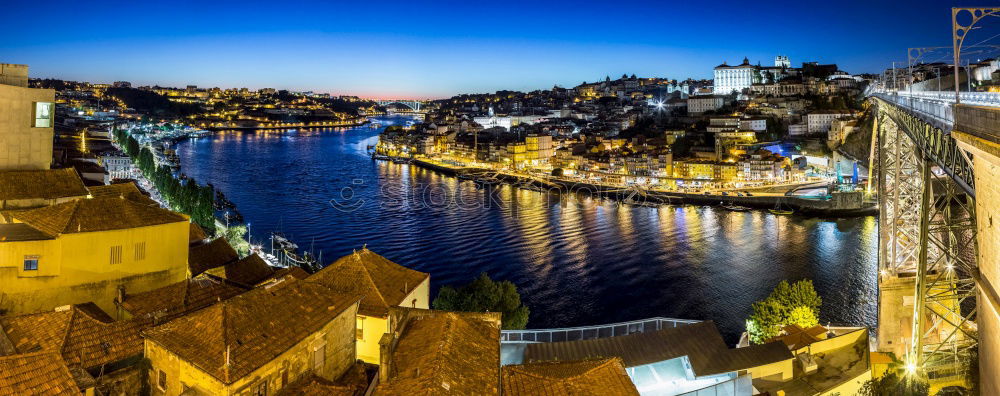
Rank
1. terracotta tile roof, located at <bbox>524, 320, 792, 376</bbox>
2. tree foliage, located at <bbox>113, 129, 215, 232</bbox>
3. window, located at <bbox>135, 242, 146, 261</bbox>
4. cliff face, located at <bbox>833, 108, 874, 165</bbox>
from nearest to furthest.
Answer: terracotta tile roof, located at <bbox>524, 320, 792, 376</bbox>
window, located at <bbox>135, 242, 146, 261</bbox>
tree foliage, located at <bbox>113, 129, 215, 232</bbox>
cliff face, located at <bbox>833, 108, 874, 165</bbox>

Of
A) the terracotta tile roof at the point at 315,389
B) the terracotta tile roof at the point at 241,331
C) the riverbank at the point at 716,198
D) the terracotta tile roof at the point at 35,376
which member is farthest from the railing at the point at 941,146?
the riverbank at the point at 716,198

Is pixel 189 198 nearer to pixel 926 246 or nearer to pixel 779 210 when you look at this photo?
pixel 926 246

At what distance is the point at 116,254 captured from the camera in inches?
185

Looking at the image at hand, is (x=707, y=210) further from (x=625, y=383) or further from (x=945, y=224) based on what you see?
(x=625, y=383)

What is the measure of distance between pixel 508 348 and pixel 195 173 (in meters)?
25.0

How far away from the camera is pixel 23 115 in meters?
5.77

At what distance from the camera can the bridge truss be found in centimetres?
441

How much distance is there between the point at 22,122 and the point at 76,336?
3.50 metres

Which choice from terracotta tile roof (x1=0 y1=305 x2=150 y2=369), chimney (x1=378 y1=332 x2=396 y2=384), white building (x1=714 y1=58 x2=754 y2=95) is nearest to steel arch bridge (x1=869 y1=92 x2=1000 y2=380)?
chimney (x1=378 y1=332 x2=396 y2=384)

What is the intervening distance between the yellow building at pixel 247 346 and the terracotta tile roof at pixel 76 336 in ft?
1.01

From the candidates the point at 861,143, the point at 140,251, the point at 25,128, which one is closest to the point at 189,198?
the point at 25,128

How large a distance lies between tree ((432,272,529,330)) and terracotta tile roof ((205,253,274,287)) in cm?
193

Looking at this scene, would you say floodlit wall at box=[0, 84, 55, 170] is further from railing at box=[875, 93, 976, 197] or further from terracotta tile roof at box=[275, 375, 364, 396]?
railing at box=[875, 93, 976, 197]

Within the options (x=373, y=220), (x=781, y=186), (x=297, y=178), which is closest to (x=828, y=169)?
(x=781, y=186)
